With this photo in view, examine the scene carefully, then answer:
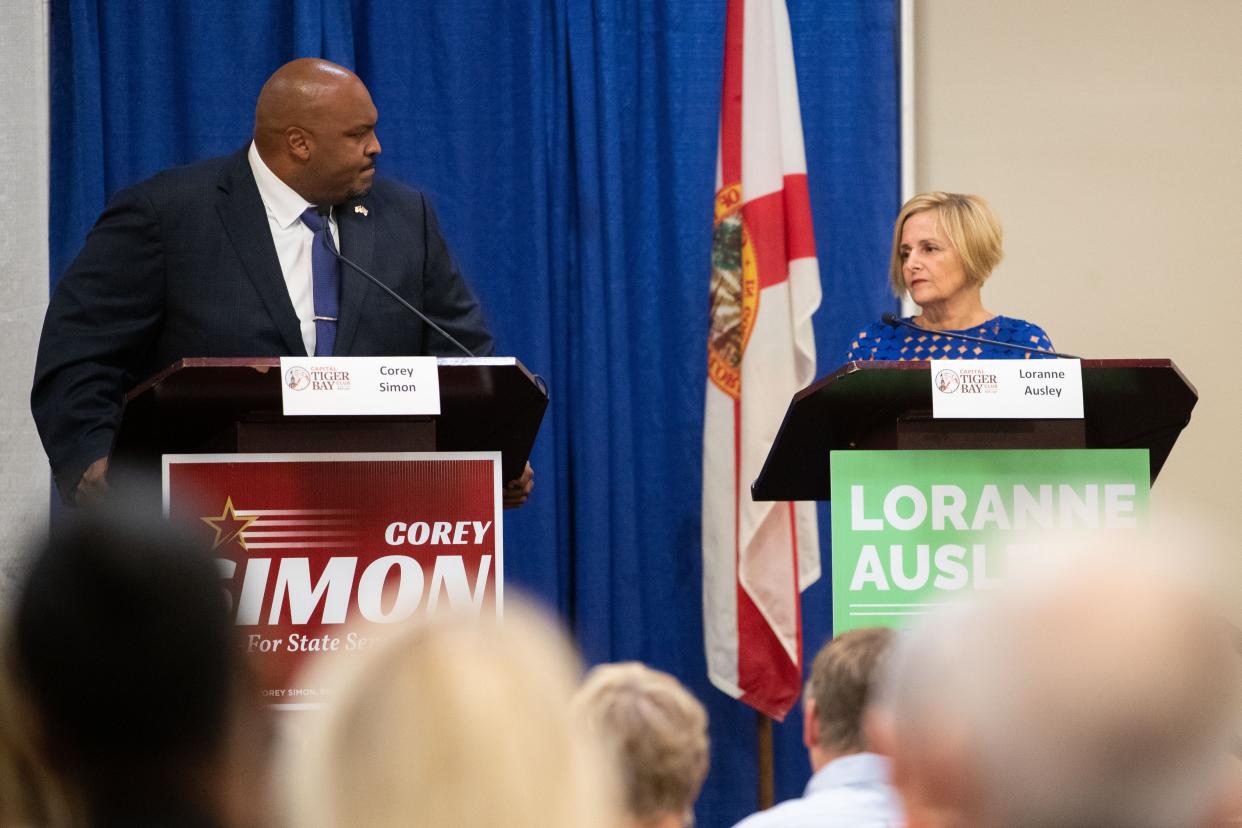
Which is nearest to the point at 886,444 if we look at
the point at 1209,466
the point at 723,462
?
the point at 723,462

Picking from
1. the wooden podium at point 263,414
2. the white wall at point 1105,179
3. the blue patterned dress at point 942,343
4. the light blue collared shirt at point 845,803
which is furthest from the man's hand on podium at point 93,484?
the white wall at point 1105,179

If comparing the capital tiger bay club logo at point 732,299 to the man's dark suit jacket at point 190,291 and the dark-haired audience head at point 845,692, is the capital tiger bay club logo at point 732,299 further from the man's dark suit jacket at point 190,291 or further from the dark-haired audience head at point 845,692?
the dark-haired audience head at point 845,692

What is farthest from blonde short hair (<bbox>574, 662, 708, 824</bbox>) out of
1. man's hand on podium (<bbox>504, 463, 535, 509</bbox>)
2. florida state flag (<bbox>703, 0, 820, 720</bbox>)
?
florida state flag (<bbox>703, 0, 820, 720</bbox>)

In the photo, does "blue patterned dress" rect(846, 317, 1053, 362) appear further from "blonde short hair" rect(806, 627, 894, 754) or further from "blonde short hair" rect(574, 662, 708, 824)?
"blonde short hair" rect(574, 662, 708, 824)

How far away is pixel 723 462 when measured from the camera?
504cm

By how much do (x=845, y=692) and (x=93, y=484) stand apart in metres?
1.64

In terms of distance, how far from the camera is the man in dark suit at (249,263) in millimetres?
3395

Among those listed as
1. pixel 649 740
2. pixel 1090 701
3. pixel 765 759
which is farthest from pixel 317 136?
pixel 1090 701

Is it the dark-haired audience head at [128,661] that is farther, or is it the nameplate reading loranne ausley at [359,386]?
the nameplate reading loranne ausley at [359,386]

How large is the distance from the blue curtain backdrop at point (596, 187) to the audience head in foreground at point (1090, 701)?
417 cm

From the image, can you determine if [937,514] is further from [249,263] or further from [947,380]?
[249,263]

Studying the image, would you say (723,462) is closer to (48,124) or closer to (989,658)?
(48,124)

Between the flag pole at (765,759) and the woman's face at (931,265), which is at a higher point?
the woman's face at (931,265)

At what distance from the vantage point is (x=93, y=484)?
3.01m
